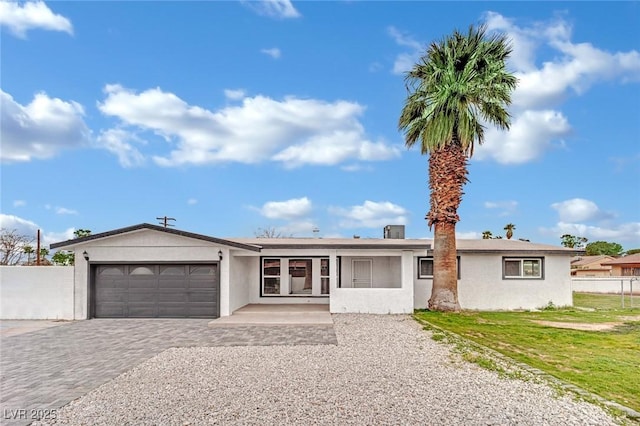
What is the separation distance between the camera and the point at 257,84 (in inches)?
784

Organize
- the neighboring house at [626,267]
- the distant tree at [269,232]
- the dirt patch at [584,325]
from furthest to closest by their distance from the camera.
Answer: the distant tree at [269,232]
the neighboring house at [626,267]
the dirt patch at [584,325]

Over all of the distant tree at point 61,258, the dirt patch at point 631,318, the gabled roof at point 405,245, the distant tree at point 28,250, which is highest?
the gabled roof at point 405,245

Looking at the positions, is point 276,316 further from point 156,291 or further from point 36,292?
point 36,292

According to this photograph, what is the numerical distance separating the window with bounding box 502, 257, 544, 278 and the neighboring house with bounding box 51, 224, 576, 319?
0.04m

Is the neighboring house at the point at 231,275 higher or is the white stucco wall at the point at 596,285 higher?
the neighboring house at the point at 231,275

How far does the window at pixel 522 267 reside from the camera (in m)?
18.1

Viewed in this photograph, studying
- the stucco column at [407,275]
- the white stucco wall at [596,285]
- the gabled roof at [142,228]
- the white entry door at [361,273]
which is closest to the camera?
→ the gabled roof at [142,228]

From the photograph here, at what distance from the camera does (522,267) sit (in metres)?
18.2

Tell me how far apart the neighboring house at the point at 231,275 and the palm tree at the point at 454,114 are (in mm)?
1225

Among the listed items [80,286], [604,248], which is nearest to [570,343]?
[80,286]

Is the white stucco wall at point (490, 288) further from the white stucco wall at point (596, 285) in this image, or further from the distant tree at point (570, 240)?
the distant tree at point (570, 240)

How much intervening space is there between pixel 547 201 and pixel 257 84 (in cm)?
1633

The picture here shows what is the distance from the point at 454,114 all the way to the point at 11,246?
26.1m

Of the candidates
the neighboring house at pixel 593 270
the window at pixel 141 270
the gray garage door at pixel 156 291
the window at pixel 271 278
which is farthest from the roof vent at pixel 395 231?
the neighboring house at pixel 593 270
